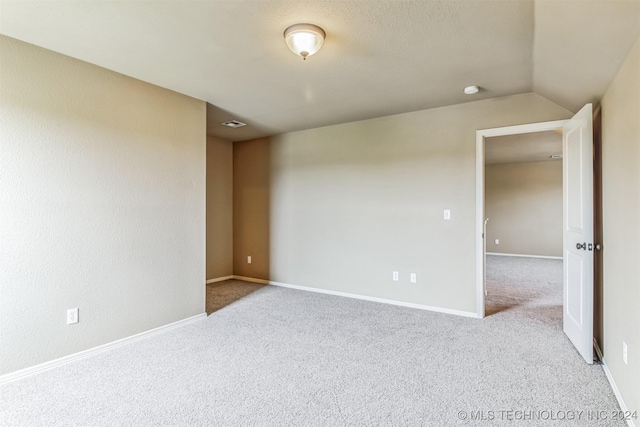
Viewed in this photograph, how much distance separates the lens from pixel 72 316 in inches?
102

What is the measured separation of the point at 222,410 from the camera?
1936 millimetres

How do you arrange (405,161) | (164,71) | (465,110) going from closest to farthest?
(164,71) < (465,110) < (405,161)

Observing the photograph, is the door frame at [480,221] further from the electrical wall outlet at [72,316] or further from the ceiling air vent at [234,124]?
the electrical wall outlet at [72,316]

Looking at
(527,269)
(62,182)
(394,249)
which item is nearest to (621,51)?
(394,249)

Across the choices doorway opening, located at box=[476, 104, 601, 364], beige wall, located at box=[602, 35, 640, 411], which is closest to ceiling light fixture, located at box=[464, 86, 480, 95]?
doorway opening, located at box=[476, 104, 601, 364]

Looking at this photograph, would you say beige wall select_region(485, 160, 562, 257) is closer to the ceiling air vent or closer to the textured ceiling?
the textured ceiling

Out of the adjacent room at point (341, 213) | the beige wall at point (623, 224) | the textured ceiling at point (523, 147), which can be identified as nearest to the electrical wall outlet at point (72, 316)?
the adjacent room at point (341, 213)

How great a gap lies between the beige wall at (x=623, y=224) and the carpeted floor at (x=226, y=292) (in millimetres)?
3552

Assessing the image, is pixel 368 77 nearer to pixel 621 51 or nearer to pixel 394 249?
pixel 621 51

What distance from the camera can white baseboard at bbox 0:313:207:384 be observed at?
2308 mm

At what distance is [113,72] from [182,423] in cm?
275

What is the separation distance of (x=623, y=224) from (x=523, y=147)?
4920 millimetres

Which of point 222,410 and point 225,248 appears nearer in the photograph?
point 222,410

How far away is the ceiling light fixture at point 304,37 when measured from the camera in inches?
82.0
